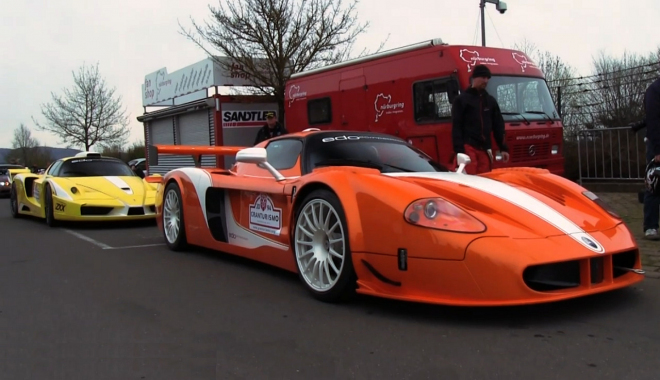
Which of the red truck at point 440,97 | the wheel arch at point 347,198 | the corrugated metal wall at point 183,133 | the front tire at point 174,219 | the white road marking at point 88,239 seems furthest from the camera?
the corrugated metal wall at point 183,133

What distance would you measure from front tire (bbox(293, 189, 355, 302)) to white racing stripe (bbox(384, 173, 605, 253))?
0.60 m

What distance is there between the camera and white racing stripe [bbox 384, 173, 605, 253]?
3581mm

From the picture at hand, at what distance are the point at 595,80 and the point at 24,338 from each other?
20.3 meters

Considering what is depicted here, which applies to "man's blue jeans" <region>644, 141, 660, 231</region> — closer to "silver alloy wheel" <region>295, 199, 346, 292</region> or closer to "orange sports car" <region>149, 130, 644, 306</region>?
"orange sports car" <region>149, 130, 644, 306</region>

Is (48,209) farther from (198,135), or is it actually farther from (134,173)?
(198,135)

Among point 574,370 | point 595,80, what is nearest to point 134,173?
point 574,370

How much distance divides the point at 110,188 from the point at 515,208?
7143 mm

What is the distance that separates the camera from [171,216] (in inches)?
259

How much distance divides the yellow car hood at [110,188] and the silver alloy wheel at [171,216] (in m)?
2.69

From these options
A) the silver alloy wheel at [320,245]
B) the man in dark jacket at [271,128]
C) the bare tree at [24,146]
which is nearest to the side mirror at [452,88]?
the man in dark jacket at [271,128]

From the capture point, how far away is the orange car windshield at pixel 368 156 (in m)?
4.73

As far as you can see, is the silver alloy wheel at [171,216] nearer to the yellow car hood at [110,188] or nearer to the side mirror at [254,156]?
the side mirror at [254,156]

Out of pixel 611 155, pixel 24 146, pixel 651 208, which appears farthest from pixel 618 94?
pixel 24 146

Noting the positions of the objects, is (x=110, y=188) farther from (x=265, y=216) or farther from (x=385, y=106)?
(x=265, y=216)
